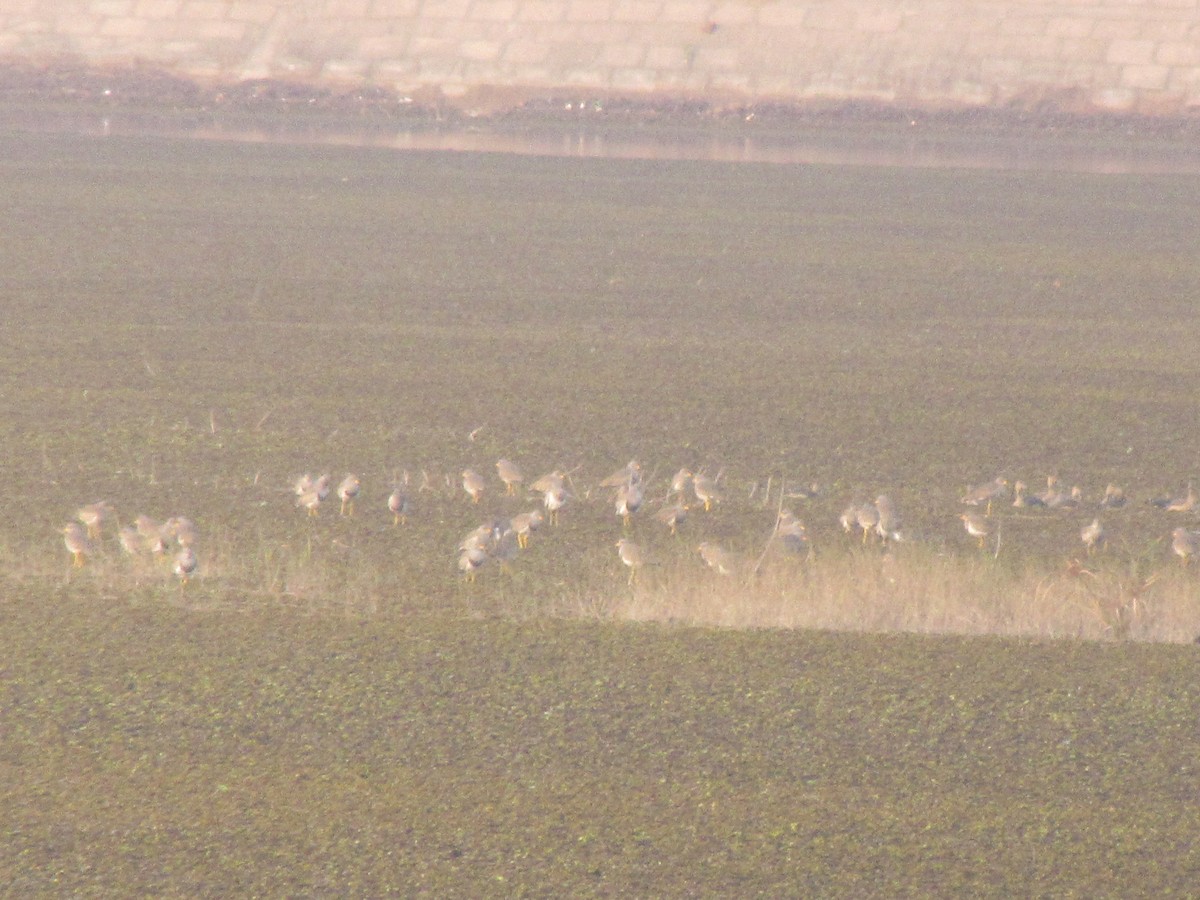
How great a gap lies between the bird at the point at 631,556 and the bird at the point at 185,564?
2.40 metres

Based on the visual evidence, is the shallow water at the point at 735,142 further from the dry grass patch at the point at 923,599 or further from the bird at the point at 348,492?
the dry grass patch at the point at 923,599

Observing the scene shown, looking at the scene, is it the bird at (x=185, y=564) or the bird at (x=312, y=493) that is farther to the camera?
the bird at (x=312, y=493)

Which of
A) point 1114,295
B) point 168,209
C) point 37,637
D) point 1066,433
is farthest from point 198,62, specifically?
point 37,637

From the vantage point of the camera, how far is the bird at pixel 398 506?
11.0 m

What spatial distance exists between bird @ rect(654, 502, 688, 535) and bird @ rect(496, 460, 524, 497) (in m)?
1.07

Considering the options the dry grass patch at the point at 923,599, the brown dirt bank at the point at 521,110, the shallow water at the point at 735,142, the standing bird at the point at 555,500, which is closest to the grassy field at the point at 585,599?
the dry grass patch at the point at 923,599

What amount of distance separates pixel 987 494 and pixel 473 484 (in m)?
3.37

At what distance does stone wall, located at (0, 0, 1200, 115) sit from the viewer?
4638 centimetres

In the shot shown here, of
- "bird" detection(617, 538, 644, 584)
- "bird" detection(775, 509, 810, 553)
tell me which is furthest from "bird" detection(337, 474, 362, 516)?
"bird" detection(775, 509, 810, 553)

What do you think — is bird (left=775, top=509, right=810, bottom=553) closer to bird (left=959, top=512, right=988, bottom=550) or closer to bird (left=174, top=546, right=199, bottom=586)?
bird (left=959, top=512, right=988, bottom=550)

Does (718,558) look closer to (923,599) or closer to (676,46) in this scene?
(923,599)

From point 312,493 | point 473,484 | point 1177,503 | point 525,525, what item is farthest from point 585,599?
A: point 1177,503

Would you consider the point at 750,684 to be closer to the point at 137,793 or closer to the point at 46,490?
the point at 137,793

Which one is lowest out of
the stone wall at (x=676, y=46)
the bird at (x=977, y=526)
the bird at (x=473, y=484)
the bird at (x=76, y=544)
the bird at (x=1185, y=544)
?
the bird at (x=76, y=544)
